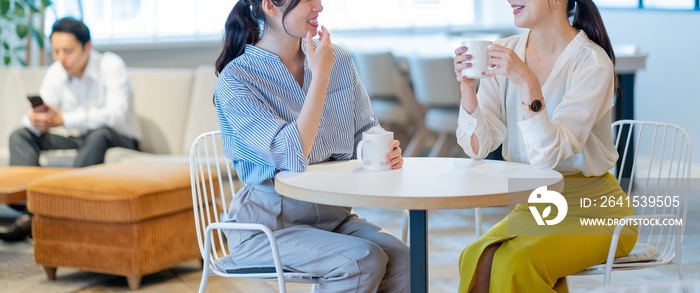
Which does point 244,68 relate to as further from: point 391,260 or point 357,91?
point 391,260

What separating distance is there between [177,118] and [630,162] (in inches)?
98.5

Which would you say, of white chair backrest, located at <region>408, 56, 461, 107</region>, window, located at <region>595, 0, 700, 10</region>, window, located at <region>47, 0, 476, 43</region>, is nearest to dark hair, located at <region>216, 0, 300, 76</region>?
white chair backrest, located at <region>408, 56, 461, 107</region>

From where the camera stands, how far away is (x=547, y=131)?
2.03 meters

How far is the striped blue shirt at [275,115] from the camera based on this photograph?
2078mm

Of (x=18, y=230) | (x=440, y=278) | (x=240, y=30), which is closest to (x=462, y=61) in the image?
(x=240, y=30)

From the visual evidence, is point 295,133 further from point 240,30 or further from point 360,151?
point 240,30

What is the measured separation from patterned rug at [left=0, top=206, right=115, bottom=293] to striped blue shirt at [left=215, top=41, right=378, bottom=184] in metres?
1.60

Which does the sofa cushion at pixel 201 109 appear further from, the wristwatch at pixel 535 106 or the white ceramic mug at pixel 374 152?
the wristwatch at pixel 535 106

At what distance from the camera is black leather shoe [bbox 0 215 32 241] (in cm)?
427

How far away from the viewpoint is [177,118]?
471 centimetres

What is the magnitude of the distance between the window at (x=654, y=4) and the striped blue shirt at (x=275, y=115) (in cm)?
387

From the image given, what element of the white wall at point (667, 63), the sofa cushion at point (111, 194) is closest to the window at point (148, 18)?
the white wall at point (667, 63)

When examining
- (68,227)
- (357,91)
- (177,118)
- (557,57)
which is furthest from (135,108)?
(557,57)

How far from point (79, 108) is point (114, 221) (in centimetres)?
140
